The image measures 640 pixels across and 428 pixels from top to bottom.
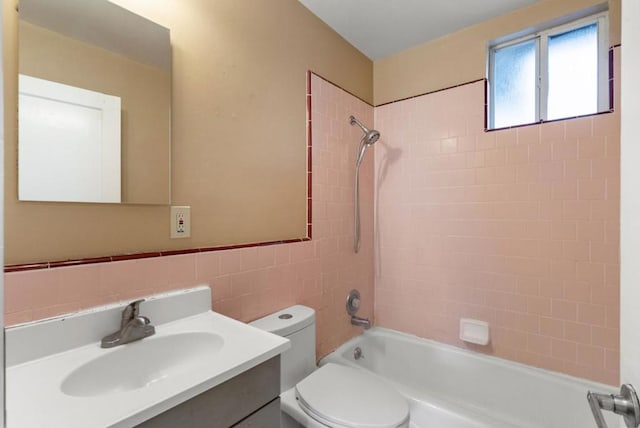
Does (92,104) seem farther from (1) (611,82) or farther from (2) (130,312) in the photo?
(1) (611,82)

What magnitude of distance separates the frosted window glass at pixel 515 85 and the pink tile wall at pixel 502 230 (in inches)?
5.4

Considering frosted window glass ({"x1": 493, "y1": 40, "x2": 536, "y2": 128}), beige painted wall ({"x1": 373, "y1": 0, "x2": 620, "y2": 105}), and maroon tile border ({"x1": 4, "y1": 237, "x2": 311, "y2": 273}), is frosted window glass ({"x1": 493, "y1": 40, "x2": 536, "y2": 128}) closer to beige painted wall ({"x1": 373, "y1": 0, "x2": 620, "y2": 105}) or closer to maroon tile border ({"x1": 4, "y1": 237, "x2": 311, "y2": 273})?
beige painted wall ({"x1": 373, "y1": 0, "x2": 620, "y2": 105})

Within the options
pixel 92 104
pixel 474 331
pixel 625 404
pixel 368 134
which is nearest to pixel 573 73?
pixel 368 134

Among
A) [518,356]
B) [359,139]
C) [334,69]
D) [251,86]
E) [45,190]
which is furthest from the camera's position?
[359,139]

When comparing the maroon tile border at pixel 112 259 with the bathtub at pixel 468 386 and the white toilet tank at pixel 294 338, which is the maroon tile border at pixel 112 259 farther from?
the bathtub at pixel 468 386

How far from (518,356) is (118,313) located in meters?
1.99

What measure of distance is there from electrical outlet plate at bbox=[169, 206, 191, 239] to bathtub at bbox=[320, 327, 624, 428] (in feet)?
3.59

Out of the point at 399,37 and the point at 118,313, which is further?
the point at 399,37

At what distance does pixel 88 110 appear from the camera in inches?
38.2

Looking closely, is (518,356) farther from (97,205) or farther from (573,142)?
(97,205)

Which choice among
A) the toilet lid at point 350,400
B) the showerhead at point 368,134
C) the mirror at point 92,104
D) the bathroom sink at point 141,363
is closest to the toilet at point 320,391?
the toilet lid at point 350,400

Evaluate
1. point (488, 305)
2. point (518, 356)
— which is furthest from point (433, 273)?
point (518, 356)

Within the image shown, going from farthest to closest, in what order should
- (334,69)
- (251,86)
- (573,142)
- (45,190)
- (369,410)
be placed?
(334,69) < (573,142) < (251,86) < (369,410) < (45,190)

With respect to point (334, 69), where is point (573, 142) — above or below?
below
